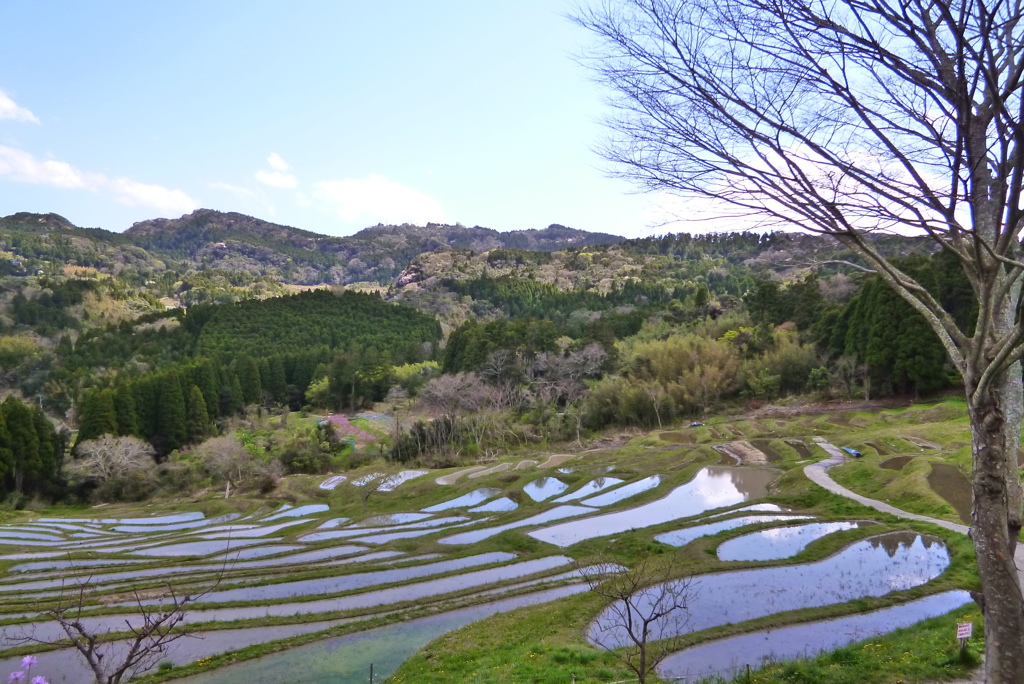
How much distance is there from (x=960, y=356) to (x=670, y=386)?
43645mm

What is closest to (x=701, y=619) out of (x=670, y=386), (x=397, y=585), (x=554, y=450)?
(x=397, y=585)

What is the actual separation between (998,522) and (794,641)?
7639mm

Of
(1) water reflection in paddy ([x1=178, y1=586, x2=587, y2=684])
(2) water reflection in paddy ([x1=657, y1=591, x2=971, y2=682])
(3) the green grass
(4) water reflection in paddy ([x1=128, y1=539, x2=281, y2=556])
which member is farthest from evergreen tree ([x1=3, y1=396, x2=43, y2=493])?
(3) the green grass

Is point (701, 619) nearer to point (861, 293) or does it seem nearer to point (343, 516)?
point (343, 516)

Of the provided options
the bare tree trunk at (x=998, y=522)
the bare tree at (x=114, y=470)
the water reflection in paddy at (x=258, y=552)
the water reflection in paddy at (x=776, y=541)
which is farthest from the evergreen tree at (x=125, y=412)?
the bare tree trunk at (x=998, y=522)

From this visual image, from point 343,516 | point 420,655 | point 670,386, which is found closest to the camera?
point 420,655

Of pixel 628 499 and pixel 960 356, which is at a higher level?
pixel 960 356

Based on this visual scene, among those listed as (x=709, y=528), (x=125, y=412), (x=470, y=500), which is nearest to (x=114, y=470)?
(x=125, y=412)

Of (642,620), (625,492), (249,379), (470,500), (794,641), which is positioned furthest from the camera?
(249,379)

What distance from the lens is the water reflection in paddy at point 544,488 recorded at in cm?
2884

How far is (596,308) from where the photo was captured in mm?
98000

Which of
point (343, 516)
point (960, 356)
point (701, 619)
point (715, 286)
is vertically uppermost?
point (715, 286)

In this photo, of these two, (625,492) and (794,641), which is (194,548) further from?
(794,641)

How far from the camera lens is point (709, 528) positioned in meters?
20.4
